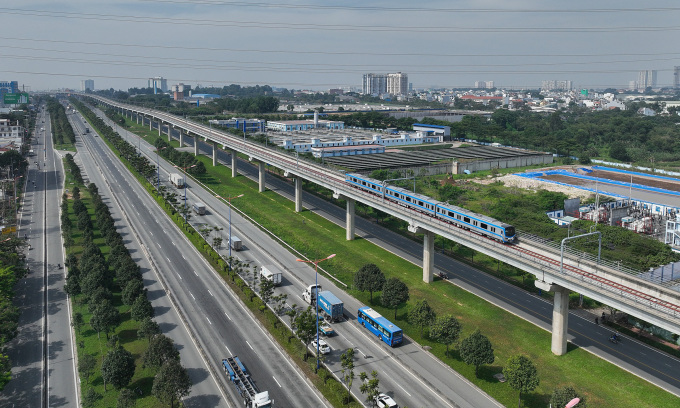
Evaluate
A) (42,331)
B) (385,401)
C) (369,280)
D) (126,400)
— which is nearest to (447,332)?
(385,401)

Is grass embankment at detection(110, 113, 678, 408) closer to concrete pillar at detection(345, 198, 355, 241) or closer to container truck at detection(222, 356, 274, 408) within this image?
concrete pillar at detection(345, 198, 355, 241)

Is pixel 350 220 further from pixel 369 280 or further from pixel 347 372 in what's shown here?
pixel 347 372

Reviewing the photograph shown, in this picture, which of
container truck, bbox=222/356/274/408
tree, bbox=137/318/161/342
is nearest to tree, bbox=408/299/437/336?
container truck, bbox=222/356/274/408

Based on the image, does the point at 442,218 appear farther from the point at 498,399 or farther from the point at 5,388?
the point at 5,388

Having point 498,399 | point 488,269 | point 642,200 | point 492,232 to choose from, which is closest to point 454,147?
point 642,200

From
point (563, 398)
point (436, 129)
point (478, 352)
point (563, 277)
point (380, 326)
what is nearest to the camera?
point (563, 398)

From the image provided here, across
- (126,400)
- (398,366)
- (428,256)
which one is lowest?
(398,366)

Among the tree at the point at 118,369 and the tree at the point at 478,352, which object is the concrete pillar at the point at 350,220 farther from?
the tree at the point at 118,369
